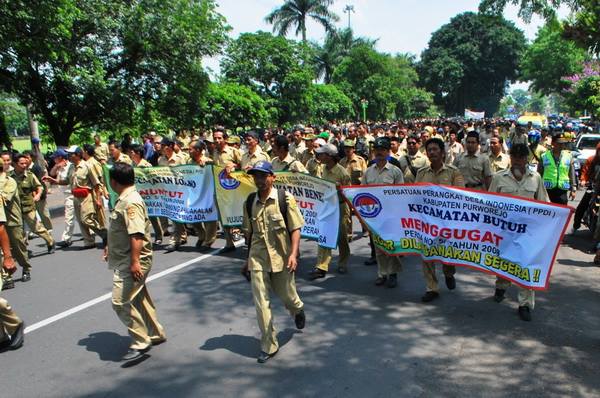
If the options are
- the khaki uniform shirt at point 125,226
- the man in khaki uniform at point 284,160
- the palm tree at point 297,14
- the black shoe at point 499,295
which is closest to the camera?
the khaki uniform shirt at point 125,226

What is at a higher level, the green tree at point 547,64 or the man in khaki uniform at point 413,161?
the green tree at point 547,64

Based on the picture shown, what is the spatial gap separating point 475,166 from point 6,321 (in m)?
6.10

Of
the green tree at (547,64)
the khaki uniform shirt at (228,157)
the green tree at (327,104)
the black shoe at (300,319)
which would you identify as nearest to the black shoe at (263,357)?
the black shoe at (300,319)

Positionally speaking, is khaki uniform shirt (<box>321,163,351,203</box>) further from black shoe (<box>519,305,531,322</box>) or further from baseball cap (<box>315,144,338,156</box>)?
black shoe (<box>519,305,531,322</box>)

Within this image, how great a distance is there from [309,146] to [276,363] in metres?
6.85

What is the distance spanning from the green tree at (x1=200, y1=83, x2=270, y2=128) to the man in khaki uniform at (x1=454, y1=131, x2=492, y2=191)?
53.2 feet

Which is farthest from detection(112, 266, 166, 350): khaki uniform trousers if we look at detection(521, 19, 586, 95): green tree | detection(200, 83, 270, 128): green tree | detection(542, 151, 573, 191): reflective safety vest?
detection(521, 19, 586, 95): green tree

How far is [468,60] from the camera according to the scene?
7300cm

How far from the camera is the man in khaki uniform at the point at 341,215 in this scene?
6809 mm

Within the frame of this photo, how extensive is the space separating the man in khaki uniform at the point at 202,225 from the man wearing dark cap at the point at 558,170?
5.38 metres

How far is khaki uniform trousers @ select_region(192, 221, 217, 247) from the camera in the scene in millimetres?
8562

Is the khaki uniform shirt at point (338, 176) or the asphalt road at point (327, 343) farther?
the khaki uniform shirt at point (338, 176)

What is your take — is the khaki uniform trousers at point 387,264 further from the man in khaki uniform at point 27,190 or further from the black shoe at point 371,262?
the man in khaki uniform at point 27,190

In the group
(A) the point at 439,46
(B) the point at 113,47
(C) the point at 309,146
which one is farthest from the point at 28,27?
(A) the point at 439,46
